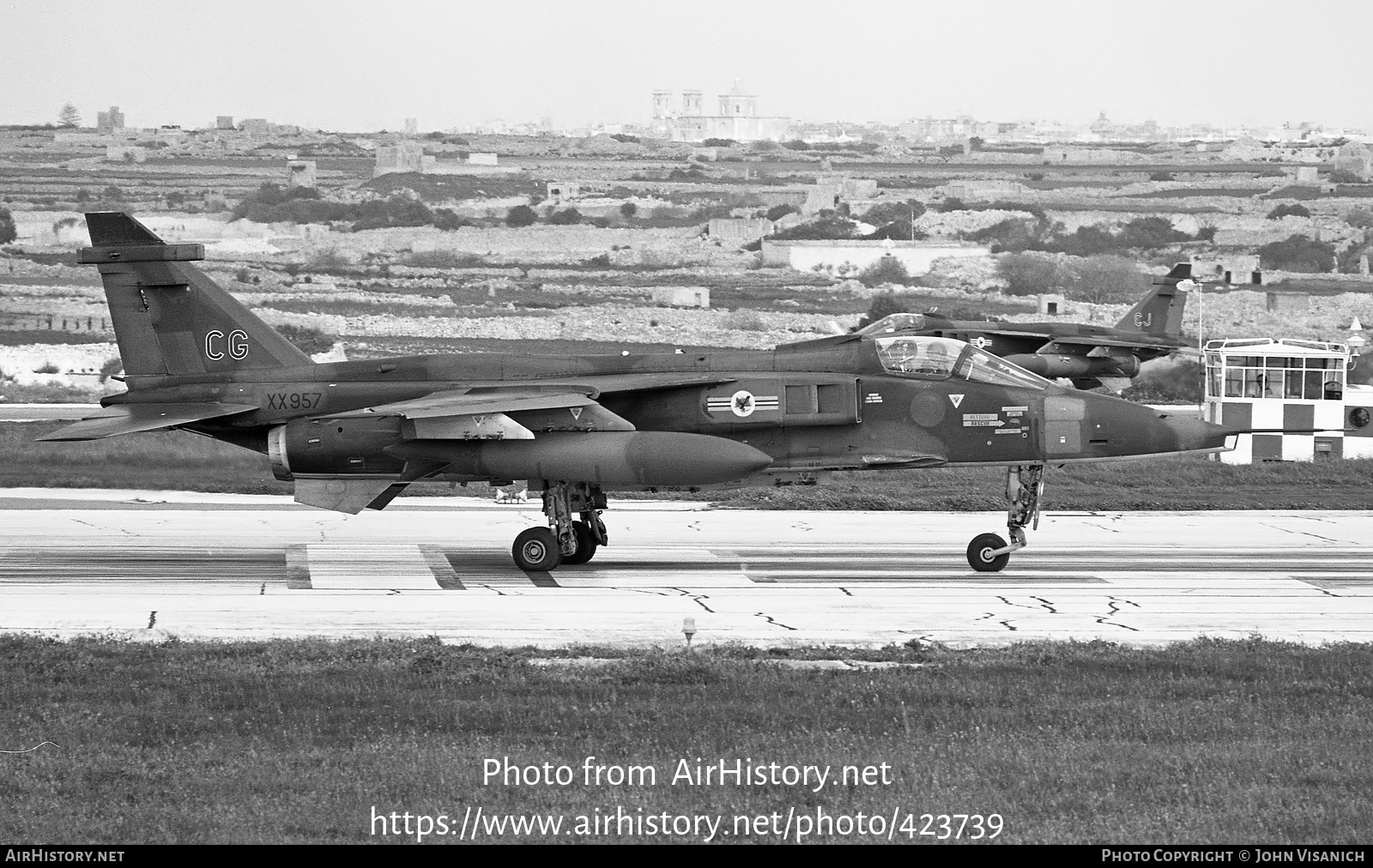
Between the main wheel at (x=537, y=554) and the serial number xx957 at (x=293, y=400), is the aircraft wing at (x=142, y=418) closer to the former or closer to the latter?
the serial number xx957 at (x=293, y=400)

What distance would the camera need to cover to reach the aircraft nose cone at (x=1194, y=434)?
1959cm

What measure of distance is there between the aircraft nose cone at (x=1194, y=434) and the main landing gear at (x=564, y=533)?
22.6 feet

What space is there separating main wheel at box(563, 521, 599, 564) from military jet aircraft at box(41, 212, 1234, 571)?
0.9 inches

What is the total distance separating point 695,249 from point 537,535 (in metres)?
135

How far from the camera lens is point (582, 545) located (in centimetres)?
2039

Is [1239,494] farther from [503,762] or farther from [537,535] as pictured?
[503,762]

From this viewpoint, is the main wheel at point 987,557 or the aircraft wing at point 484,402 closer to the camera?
the aircraft wing at point 484,402

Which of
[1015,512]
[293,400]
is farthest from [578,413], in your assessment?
[1015,512]

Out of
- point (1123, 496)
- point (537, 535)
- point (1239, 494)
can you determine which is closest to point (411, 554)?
point (537, 535)

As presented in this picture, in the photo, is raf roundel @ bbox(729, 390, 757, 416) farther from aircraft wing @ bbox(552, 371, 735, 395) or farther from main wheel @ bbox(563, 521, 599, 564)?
main wheel @ bbox(563, 521, 599, 564)

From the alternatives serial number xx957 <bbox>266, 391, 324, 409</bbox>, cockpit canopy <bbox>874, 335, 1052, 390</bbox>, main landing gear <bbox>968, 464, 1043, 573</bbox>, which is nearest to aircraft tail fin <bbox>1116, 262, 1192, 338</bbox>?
cockpit canopy <bbox>874, 335, 1052, 390</bbox>

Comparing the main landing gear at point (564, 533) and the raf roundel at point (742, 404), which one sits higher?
the raf roundel at point (742, 404)

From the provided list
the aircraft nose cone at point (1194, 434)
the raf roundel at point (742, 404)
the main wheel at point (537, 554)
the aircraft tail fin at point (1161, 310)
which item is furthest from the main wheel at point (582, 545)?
the aircraft tail fin at point (1161, 310)

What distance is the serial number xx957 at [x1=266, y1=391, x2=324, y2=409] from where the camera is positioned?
802 inches
